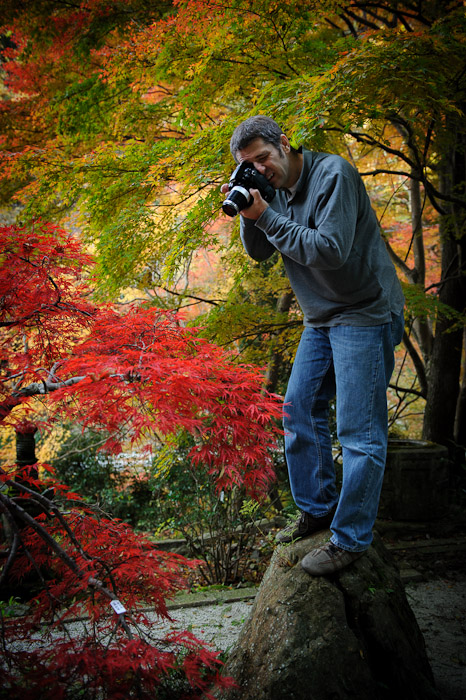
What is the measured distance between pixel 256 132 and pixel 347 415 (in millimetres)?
1166

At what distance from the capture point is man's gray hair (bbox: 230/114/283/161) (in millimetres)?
1764

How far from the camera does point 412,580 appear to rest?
3.66 meters

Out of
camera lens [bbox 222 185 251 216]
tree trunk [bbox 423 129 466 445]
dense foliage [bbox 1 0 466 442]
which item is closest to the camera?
camera lens [bbox 222 185 251 216]

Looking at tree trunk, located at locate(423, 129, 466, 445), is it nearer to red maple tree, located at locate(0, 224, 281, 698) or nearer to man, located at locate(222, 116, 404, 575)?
man, located at locate(222, 116, 404, 575)

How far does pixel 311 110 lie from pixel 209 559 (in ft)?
13.0

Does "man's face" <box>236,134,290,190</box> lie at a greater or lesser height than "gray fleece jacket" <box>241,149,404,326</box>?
greater

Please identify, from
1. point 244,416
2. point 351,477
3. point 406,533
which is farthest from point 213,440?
point 406,533

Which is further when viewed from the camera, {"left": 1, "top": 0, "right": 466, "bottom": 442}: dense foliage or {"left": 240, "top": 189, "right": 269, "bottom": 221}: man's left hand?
{"left": 1, "top": 0, "right": 466, "bottom": 442}: dense foliage

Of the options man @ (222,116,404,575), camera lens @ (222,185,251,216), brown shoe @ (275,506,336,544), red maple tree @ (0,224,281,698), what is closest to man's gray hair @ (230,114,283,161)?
man @ (222,116,404,575)

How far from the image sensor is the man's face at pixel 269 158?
70.8 inches

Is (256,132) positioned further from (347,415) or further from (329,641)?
(329,641)

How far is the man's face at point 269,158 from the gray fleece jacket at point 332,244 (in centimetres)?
10

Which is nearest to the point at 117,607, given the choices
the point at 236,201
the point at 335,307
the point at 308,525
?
the point at 308,525

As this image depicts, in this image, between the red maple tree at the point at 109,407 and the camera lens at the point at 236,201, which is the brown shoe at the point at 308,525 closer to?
the red maple tree at the point at 109,407
